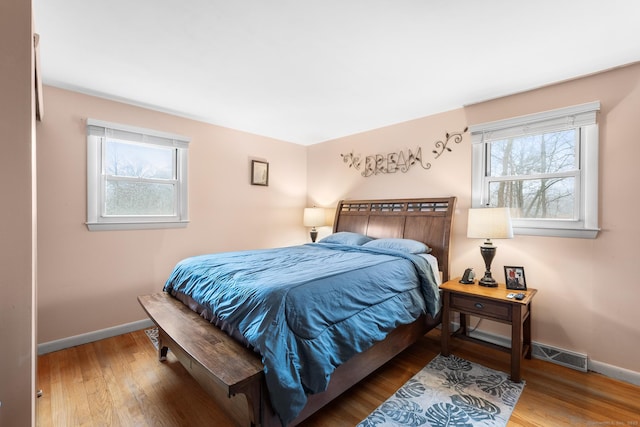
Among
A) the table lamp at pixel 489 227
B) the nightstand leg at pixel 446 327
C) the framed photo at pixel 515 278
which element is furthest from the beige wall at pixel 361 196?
the nightstand leg at pixel 446 327

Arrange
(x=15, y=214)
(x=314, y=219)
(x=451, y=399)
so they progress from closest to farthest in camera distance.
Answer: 1. (x=15, y=214)
2. (x=451, y=399)
3. (x=314, y=219)

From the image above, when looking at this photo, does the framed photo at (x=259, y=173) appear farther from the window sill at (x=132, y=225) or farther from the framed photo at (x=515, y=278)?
the framed photo at (x=515, y=278)

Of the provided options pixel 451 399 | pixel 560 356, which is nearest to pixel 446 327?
pixel 451 399

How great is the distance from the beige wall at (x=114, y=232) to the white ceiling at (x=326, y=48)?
0.28 meters

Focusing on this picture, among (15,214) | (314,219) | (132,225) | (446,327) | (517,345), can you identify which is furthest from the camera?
(314,219)

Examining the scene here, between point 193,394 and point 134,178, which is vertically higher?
point 134,178

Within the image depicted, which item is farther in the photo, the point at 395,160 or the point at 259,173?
the point at 259,173

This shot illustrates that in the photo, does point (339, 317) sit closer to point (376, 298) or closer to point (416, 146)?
point (376, 298)

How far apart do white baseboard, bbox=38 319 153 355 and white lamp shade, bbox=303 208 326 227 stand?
232 centimetres

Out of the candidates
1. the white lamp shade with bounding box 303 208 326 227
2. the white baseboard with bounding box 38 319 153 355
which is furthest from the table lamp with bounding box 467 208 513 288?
the white baseboard with bounding box 38 319 153 355

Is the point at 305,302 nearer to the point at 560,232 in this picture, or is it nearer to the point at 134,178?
A: the point at 560,232

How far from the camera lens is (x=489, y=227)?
2.39 meters

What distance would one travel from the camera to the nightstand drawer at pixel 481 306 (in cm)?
218

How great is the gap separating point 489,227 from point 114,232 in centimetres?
358
